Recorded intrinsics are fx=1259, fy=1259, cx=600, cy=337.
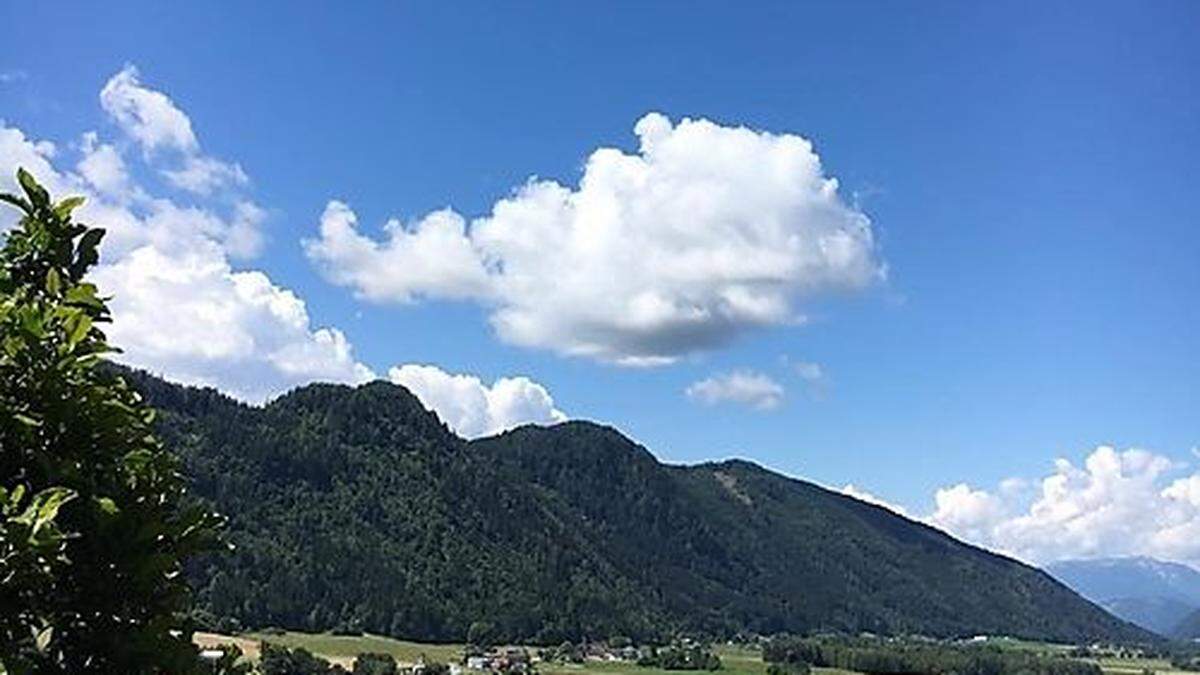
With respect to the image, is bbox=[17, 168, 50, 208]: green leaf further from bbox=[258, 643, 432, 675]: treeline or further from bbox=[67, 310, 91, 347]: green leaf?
bbox=[258, 643, 432, 675]: treeline

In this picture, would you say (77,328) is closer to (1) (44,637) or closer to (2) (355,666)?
(1) (44,637)

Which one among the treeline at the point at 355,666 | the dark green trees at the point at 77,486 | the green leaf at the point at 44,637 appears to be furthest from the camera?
the treeline at the point at 355,666

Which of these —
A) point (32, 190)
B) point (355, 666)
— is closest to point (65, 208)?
point (32, 190)

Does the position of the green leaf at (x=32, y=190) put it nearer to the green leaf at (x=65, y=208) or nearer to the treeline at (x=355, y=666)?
the green leaf at (x=65, y=208)

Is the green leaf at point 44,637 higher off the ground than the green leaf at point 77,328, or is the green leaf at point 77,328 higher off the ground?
the green leaf at point 77,328

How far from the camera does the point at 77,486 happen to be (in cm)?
866

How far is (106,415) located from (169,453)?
4.44ft

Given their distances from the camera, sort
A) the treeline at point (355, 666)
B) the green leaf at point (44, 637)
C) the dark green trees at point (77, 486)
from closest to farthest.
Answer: the dark green trees at point (77, 486) < the green leaf at point (44, 637) < the treeline at point (355, 666)

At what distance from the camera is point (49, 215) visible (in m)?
9.55

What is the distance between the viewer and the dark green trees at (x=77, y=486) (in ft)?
27.3

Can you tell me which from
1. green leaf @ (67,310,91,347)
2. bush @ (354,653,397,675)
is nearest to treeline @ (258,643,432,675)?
bush @ (354,653,397,675)

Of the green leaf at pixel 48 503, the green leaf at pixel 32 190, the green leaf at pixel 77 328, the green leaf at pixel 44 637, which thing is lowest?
the green leaf at pixel 44 637

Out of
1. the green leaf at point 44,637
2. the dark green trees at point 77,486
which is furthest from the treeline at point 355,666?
the green leaf at point 44,637

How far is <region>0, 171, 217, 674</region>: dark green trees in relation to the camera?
8.33 meters
